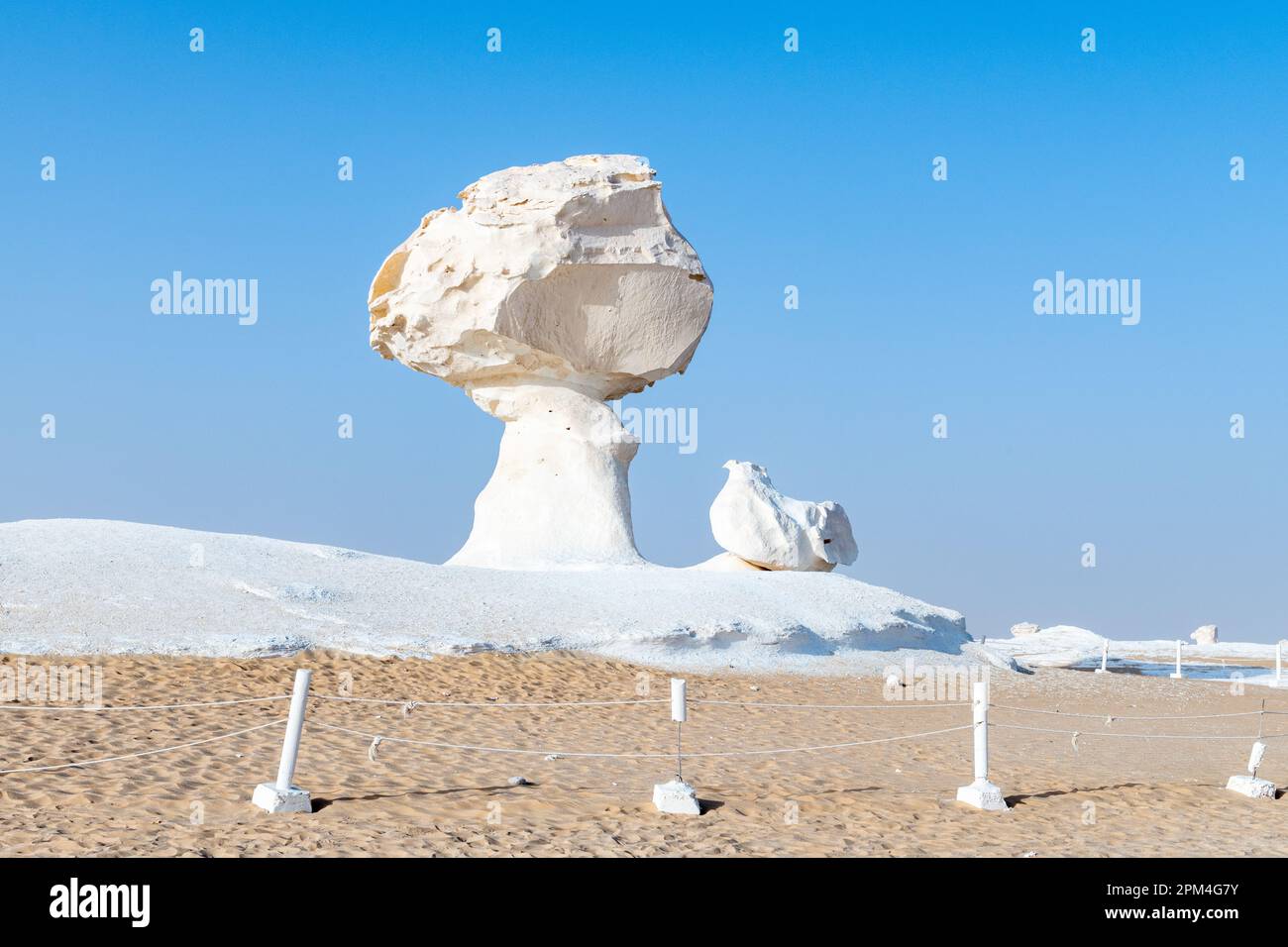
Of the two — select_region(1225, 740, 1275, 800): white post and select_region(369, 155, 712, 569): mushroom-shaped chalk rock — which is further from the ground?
select_region(369, 155, 712, 569): mushroom-shaped chalk rock

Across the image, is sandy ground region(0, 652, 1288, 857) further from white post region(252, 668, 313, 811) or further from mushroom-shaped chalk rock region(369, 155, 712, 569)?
mushroom-shaped chalk rock region(369, 155, 712, 569)

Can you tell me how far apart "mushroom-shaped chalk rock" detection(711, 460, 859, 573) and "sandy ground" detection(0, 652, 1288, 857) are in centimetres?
673

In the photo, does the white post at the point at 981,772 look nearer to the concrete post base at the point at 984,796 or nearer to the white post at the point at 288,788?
the concrete post base at the point at 984,796

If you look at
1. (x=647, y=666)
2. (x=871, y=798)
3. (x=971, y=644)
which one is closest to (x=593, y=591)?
(x=647, y=666)

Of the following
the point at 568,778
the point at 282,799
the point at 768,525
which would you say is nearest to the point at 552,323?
the point at 768,525

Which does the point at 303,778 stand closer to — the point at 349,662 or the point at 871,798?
the point at 871,798

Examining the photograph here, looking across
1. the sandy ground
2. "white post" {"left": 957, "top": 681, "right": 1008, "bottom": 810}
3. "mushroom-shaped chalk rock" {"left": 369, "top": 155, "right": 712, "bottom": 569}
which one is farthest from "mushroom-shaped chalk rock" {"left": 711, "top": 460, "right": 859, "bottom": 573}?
"white post" {"left": 957, "top": 681, "right": 1008, "bottom": 810}

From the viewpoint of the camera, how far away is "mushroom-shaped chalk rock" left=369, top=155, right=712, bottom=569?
76.3 feet

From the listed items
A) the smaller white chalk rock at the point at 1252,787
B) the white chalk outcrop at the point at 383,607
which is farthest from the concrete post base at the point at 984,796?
the white chalk outcrop at the point at 383,607

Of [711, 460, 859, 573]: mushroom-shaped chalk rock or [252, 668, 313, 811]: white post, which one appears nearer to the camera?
[252, 668, 313, 811]: white post

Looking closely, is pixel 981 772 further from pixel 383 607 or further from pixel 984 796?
pixel 383 607

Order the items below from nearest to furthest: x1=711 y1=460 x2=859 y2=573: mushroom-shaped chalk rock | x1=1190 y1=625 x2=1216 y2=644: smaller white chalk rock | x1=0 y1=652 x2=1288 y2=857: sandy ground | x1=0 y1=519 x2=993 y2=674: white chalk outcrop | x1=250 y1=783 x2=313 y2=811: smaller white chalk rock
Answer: x1=0 y1=652 x2=1288 y2=857: sandy ground
x1=250 y1=783 x2=313 y2=811: smaller white chalk rock
x1=0 y1=519 x2=993 y2=674: white chalk outcrop
x1=711 y1=460 x2=859 y2=573: mushroom-shaped chalk rock
x1=1190 y1=625 x2=1216 y2=644: smaller white chalk rock
